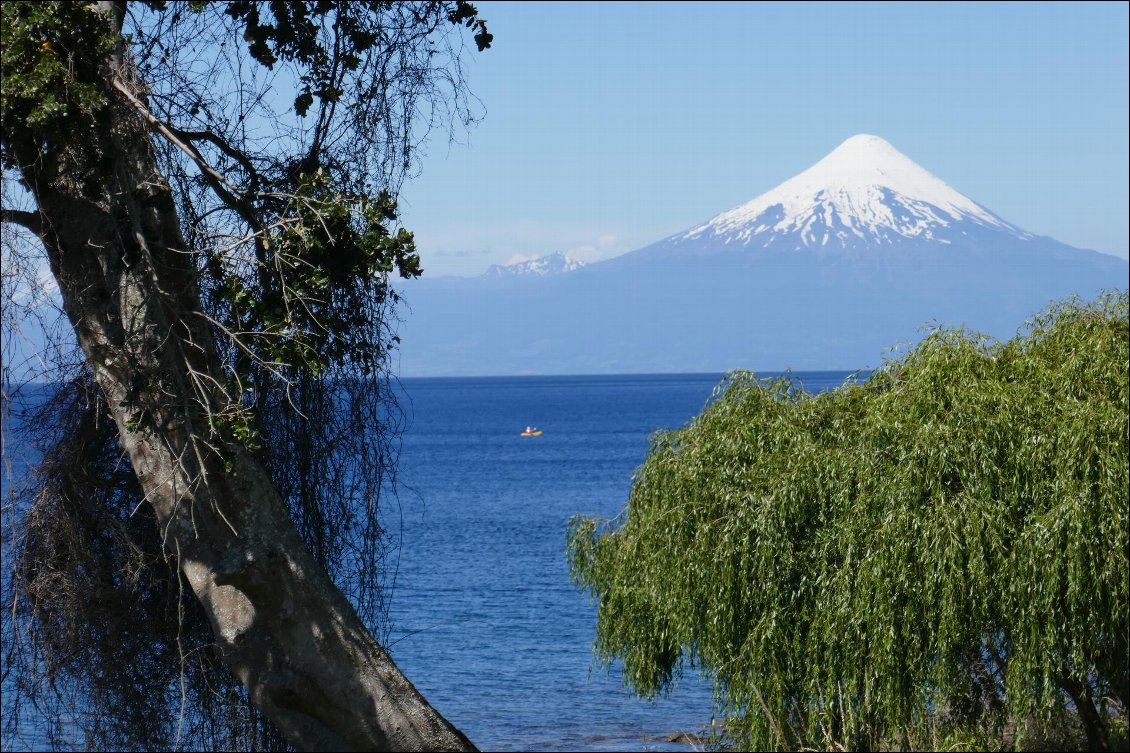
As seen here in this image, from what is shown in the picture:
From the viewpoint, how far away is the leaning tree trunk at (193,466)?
6.95 m

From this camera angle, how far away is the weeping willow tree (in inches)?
501

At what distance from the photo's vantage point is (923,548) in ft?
42.8

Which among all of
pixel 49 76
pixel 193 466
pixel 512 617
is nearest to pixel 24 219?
pixel 49 76

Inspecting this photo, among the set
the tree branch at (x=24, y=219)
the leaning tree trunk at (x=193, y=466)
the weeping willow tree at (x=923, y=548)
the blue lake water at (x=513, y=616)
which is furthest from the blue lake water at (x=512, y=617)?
the weeping willow tree at (x=923, y=548)

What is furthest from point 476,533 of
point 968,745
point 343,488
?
point 343,488

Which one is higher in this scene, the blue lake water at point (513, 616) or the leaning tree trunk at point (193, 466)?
the leaning tree trunk at point (193, 466)

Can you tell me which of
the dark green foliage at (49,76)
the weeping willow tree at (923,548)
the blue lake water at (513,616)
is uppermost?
the dark green foliage at (49,76)

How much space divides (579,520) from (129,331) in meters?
13.5

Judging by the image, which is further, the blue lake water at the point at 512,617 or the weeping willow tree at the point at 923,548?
the blue lake water at the point at 512,617

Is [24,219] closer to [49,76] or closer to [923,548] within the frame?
[49,76]

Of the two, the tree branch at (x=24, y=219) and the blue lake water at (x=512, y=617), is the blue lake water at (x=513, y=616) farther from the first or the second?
the tree branch at (x=24, y=219)

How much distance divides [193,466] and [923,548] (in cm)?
848

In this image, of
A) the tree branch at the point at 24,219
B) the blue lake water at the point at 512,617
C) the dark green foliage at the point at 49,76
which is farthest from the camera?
the blue lake water at the point at 512,617

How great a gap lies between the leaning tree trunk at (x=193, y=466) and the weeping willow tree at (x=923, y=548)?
5.55 meters
